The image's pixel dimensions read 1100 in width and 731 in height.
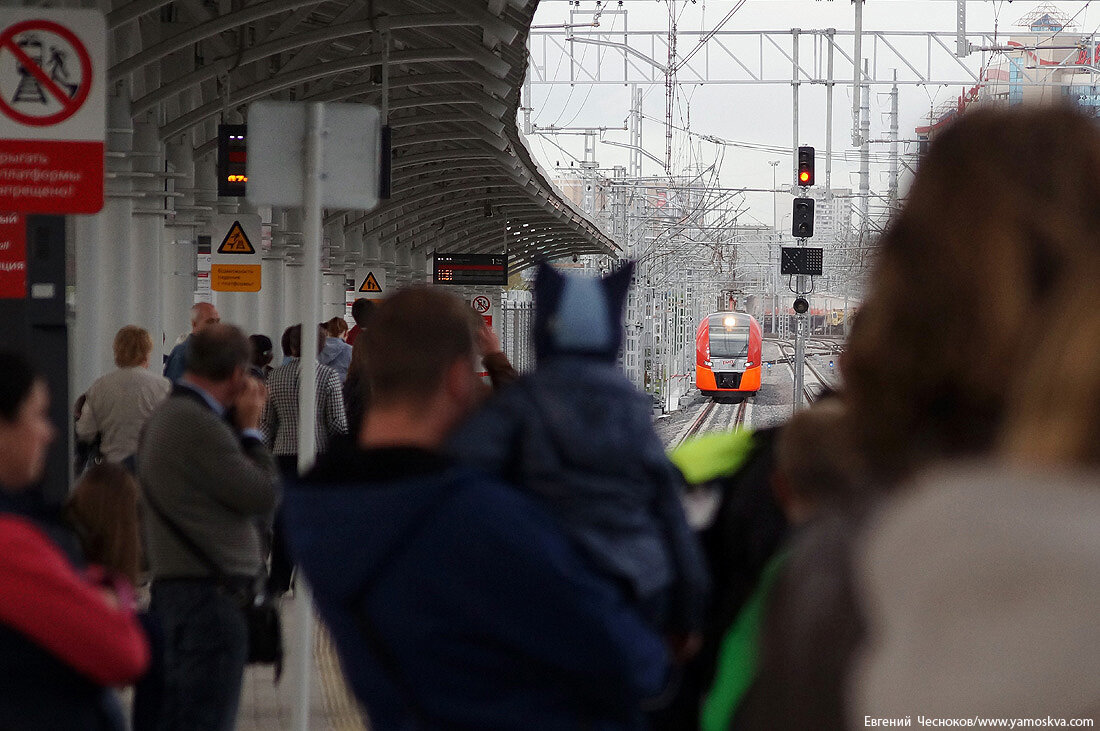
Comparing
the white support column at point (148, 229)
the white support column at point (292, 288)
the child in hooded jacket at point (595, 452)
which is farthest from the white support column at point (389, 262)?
the child in hooded jacket at point (595, 452)

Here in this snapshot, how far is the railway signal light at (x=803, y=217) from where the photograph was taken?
25.4m

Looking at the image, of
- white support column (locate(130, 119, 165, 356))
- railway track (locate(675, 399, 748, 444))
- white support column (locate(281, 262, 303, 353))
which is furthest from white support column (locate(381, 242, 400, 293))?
white support column (locate(130, 119, 165, 356))

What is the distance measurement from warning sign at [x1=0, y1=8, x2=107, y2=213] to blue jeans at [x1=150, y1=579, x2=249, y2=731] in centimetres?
154

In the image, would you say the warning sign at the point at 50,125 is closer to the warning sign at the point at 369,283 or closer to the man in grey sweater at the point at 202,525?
the man in grey sweater at the point at 202,525

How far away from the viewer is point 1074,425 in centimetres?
105

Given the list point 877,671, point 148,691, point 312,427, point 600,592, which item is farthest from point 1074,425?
point 312,427

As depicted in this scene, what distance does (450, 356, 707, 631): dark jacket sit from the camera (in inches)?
99.0

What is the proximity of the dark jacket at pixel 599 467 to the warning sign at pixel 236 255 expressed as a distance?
12291mm

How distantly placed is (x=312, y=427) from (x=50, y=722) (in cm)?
183

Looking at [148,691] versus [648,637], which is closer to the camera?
[648,637]

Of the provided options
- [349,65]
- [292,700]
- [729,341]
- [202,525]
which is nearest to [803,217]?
[349,65]

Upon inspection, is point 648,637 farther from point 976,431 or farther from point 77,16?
point 77,16

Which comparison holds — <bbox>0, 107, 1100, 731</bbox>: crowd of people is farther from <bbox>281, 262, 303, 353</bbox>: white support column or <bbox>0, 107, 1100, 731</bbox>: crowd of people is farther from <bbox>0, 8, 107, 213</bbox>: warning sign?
<bbox>281, 262, 303, 353</bbox>: white support column

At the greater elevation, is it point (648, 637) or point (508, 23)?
point (508, 23)
